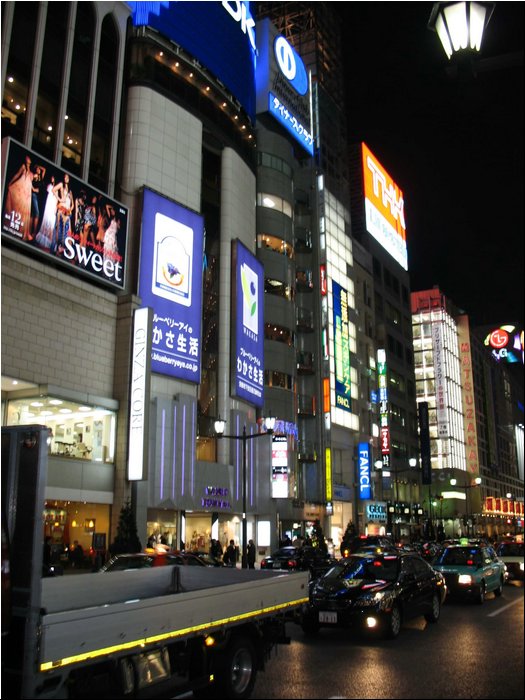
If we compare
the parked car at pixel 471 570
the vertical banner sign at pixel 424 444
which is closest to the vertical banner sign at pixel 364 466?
the vertical banner sign at pixel 424 444

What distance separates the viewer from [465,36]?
13.5 feet

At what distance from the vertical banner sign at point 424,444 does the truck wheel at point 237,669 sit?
251 feet

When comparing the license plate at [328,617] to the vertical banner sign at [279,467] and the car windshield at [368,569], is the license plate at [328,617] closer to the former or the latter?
the car windshield at [368,569]

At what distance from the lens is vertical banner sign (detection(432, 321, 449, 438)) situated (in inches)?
3885

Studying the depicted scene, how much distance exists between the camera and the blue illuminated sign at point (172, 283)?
3528 centimetres

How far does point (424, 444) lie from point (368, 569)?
7079 cm

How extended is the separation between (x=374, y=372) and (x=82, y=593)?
6269 cm

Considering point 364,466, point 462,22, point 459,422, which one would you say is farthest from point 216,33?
point 459,422

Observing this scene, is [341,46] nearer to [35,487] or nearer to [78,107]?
[78,107]

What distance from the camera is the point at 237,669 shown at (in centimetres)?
837

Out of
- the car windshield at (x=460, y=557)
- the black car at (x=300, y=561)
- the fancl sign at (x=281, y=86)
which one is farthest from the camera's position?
the fancl sign at (x=281, y=86)

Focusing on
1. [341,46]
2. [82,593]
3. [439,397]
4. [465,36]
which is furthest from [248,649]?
[439,397]

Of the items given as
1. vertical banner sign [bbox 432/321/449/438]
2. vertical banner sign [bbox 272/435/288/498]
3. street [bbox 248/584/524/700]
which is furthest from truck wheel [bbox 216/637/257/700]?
vertical banner sign [bbox 432/321/449/438]

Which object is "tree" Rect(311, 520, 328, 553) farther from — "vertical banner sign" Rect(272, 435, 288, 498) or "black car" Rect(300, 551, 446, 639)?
"black car" Rect(300, 551, 446, 639)
